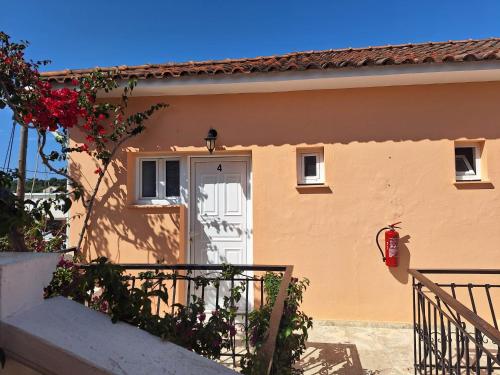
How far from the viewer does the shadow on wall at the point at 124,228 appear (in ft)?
15.8

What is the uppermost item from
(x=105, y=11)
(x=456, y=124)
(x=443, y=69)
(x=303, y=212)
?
(x=105, y=11)

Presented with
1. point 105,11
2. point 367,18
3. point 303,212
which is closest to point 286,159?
point 303,212

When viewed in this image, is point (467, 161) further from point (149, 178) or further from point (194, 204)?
point (149, 178)

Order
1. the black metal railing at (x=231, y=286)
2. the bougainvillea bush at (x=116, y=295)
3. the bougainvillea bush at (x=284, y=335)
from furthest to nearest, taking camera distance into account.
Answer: the bougainvillea bush at (x=284, y=335), the black metal railing at (x=231, y=286), the bougainvillea bush at (x=116, y=295)

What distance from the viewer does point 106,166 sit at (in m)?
4.75

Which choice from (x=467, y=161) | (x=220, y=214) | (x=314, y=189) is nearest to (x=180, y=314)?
(x=220, y=214)

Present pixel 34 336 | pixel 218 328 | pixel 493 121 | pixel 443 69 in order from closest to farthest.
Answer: pixel 34 336, pixel 218 328, pixel 443 69, pixel 493 121

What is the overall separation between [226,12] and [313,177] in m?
4.74

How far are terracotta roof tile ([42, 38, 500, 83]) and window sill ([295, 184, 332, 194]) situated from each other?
→ 5.10 feet

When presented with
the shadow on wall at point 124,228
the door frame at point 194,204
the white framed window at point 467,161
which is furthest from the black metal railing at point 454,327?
the shadow on wall at point 124,228

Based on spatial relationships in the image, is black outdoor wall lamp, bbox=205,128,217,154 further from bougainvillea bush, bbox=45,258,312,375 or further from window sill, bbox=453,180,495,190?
window sill, bbox=453,180,495,190

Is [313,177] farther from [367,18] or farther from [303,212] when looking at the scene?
[367,18]

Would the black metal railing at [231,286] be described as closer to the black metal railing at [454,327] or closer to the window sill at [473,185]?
the black metal railing at [454,327]

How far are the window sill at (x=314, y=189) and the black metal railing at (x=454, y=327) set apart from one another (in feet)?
5.15
